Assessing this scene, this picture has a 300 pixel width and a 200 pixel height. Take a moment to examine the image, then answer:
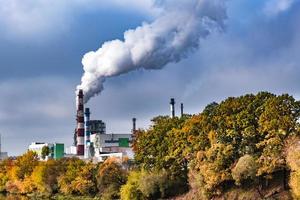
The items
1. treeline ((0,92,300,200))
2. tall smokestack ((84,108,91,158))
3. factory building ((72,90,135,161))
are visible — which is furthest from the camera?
tall smokestack ((84,108,91,158))

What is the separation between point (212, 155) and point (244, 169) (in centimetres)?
382

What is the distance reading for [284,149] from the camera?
46625mm

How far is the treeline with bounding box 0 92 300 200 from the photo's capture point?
156 feet

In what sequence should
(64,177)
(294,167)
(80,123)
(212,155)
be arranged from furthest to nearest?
(80,123)
(64,177)
(212,155)
(294,167)

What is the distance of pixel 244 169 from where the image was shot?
157 feet

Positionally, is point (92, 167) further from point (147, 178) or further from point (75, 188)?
point (147, 178)

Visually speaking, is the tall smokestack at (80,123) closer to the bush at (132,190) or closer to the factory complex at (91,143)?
the factory complex at (91,143)

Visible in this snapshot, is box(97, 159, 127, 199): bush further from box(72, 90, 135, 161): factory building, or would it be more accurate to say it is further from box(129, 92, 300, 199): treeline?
box(72, 90, 135, 161): factory building

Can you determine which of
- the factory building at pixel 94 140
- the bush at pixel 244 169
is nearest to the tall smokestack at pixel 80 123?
the factory building at pixel 94 140

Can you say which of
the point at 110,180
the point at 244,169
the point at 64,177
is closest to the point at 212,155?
the point at 244,169

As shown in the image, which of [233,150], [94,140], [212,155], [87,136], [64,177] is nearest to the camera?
[233,150]

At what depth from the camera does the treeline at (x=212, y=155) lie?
156 ft

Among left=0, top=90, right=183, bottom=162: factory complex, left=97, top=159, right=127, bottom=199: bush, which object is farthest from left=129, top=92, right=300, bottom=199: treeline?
left=0, top=90, right=183, bottom=162: factory complex

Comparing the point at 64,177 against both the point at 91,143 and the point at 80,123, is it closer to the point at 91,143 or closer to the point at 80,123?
the point at 80,123
